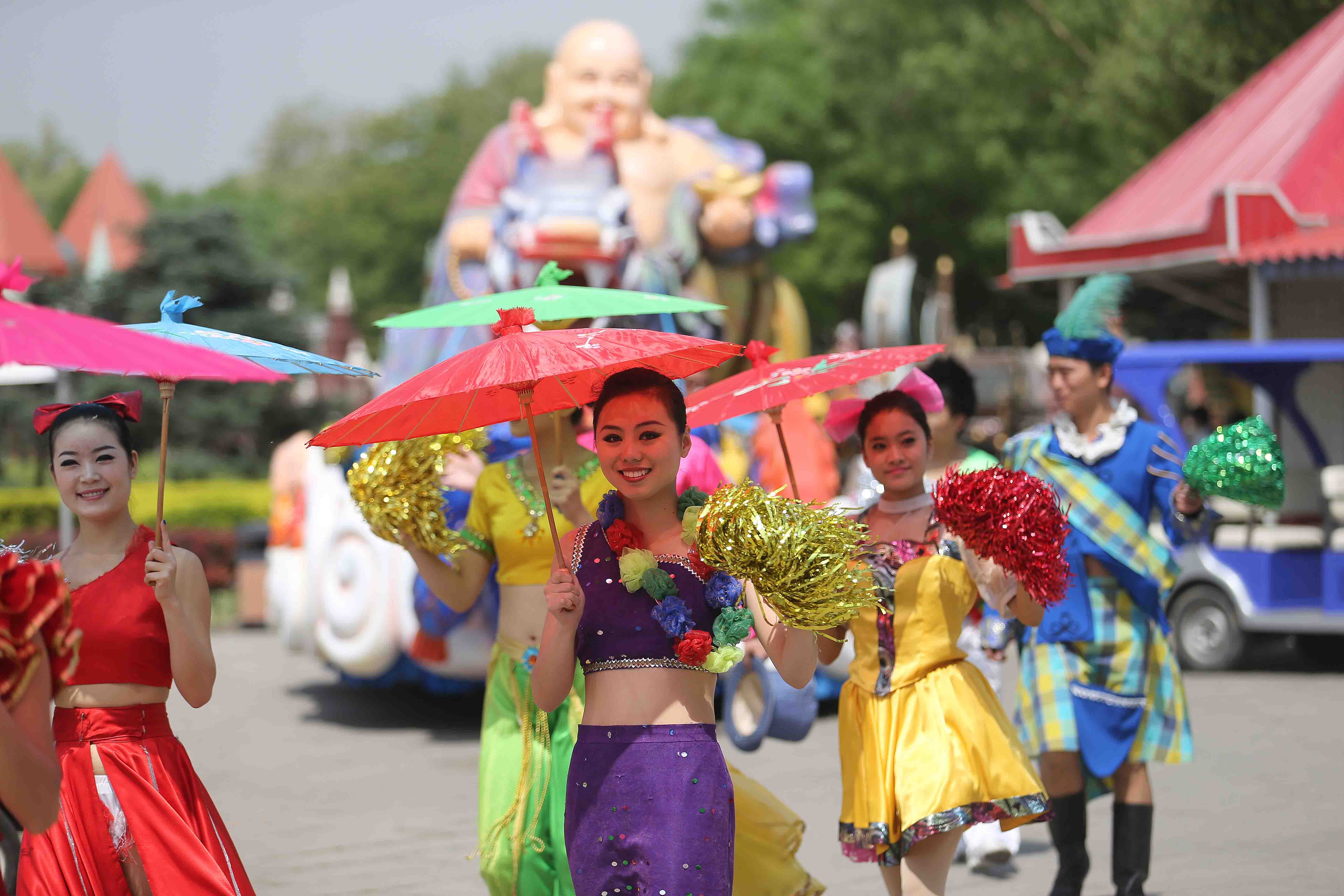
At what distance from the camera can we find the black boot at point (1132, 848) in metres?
5.13

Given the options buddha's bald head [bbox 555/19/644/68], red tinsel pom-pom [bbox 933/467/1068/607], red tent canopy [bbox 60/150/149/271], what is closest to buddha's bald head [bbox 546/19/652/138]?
buddha's bald head [bbox 555/19/644/68]

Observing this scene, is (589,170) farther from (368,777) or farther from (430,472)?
(430,472)

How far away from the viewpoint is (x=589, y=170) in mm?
10094

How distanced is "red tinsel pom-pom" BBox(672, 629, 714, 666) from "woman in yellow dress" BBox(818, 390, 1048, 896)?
28.0 inches

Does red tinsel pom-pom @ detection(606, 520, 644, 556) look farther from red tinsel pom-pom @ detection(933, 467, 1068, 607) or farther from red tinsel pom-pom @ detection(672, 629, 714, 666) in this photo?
red tinsel pom-pom @ detection(933, 467, 1068, 607)

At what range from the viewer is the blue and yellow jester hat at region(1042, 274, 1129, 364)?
5391 mm

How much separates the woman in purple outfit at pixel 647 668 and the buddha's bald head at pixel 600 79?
24.7 feet

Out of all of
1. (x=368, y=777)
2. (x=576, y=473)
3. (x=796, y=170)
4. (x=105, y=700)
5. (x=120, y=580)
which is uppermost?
(x=796, y=170)

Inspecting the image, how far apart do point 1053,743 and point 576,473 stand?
1859 mm

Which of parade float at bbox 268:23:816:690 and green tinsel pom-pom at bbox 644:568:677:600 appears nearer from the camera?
green tinsel pom-pom at bbox 644:568:677:600

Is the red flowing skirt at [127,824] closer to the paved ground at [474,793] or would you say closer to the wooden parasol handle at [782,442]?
the wooden parasol handle at [782,442]

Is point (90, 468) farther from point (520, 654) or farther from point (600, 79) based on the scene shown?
point (600, 79)

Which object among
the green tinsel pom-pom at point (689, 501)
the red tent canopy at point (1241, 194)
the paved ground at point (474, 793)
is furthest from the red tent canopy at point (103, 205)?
the green tinsel pom-pom at point (689, 501)

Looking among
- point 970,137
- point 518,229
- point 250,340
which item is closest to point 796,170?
point 518,229
